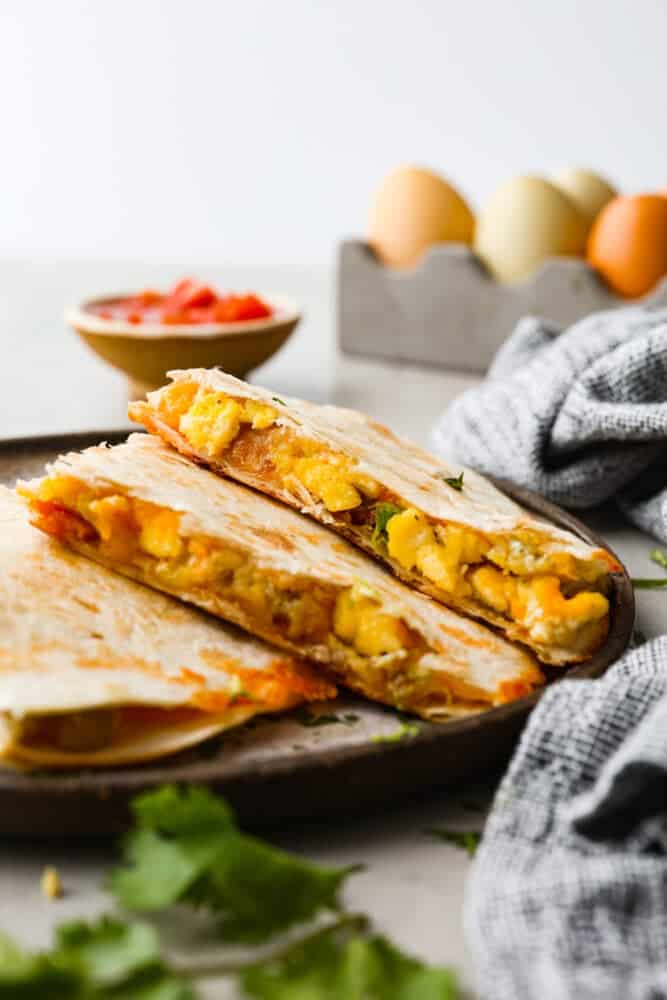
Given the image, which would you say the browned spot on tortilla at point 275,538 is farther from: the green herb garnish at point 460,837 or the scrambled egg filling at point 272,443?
the green herb garnish at point 460,837

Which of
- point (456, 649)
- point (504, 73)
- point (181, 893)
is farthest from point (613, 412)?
point (504, 73)

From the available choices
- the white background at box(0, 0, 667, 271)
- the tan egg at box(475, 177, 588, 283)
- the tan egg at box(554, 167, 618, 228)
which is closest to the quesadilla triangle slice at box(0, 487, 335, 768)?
the tan egg at box(475, 177, 588, 283)

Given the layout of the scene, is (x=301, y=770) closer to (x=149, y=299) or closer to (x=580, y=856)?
(x=580, y=856)

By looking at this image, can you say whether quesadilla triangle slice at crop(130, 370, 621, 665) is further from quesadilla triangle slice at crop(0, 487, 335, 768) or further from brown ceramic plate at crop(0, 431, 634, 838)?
quesadilla triangle slice at crop(0, 487, 335, 768)

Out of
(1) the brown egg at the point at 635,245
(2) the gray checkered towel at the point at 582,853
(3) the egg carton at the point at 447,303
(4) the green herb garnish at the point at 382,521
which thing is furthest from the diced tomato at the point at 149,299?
(2) the gray checkered towel at the point at 582,853

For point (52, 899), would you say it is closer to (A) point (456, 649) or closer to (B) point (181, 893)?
(B) point (181, 893)

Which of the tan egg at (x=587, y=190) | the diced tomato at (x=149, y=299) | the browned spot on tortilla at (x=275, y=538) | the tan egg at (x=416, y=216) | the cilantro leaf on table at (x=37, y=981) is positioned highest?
the tan egg at (x=587, y=190)
